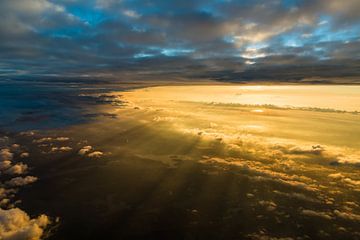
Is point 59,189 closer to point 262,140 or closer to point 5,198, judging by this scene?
point 5,198

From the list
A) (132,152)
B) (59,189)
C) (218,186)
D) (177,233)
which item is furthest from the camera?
(132,152)

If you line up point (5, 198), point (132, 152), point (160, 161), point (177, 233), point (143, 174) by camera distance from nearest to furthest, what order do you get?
1. point (177, 233)
2. point (5, 198)
3. point (143, 174)
4. point (160, 161)
5. point (132, 152)

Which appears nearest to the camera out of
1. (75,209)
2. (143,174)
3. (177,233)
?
(177,233)

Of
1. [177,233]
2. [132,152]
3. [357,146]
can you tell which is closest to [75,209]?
[177,233]

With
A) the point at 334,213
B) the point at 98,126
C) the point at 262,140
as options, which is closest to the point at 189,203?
the point at 334,213

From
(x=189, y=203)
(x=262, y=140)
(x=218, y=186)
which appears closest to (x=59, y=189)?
(x=189, y=203)

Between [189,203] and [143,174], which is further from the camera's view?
[143,174]

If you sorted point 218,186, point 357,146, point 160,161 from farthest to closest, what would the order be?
point 357,146 < point 160,161 < point 218,186

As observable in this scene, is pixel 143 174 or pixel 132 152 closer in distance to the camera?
pixel 143 174

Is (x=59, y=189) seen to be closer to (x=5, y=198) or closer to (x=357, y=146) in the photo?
(x=5, y=198)
